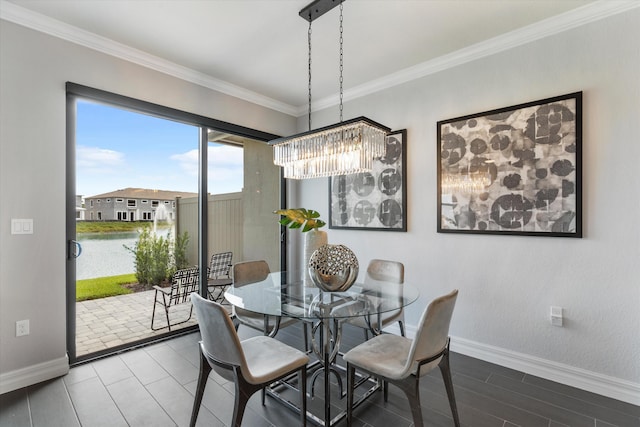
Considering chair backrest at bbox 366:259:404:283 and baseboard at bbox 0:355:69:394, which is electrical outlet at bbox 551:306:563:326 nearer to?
chair backrest at bbox 366:259:404:283

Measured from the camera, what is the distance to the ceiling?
2.20m

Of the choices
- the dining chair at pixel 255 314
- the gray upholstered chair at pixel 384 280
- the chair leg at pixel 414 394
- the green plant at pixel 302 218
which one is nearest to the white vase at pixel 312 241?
the green plant at pixel 302 218

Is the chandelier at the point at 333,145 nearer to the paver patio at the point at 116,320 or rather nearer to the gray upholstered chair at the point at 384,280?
the gray upholstered chair at the point at 384,280

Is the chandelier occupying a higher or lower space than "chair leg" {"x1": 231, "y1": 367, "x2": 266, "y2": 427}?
higher

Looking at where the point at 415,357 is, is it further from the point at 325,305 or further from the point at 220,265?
the point at 220,265

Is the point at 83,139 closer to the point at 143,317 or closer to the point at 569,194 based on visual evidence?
the point at 143,317

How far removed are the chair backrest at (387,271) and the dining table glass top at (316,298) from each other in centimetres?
10

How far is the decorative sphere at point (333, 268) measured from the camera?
2.09 metres

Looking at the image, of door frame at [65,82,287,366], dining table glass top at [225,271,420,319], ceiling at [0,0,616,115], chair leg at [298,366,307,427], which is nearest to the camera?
chair leg at [298,366,307,427]

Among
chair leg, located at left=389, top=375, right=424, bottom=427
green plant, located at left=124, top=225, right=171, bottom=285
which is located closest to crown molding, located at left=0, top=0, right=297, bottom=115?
green plant, located at left=124, top=225, right=171, bottom=285

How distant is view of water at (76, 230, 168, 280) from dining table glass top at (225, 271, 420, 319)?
130 cm

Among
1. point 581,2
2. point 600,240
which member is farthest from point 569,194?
point 581,2

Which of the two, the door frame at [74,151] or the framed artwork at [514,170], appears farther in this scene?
the door frame at [74,151]

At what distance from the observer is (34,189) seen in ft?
7.64
